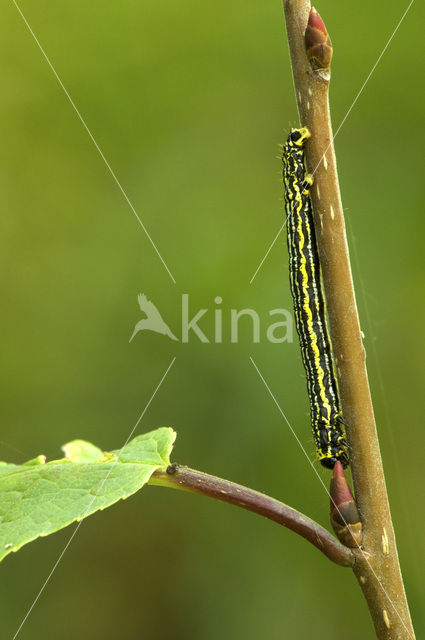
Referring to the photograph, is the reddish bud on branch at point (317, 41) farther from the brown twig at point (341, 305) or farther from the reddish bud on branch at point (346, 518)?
the reddish bud on branch at point (346, 518)

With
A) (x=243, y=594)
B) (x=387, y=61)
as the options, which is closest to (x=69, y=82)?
(x=387, y=61)

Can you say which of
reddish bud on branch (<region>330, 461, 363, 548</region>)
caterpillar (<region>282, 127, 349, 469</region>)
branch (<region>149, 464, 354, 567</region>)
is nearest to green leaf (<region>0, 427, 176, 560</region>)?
branch (<region>149, 464, 354, 567</region>)

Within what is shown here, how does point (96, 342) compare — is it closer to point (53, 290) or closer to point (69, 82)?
point (53, 290)

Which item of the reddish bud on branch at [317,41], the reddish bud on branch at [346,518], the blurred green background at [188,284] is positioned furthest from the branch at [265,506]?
the blurred green background at [188,284]

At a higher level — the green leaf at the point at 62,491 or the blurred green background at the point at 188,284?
the blurred green background at the point at 188,284

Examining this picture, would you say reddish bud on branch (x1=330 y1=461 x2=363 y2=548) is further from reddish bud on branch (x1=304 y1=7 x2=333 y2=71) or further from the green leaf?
reddish bud on branch (x1=304 y1=7 x2=333 y2=71)

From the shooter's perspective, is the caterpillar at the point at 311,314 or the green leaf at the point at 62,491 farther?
the caterpillar at the point at 311,314
